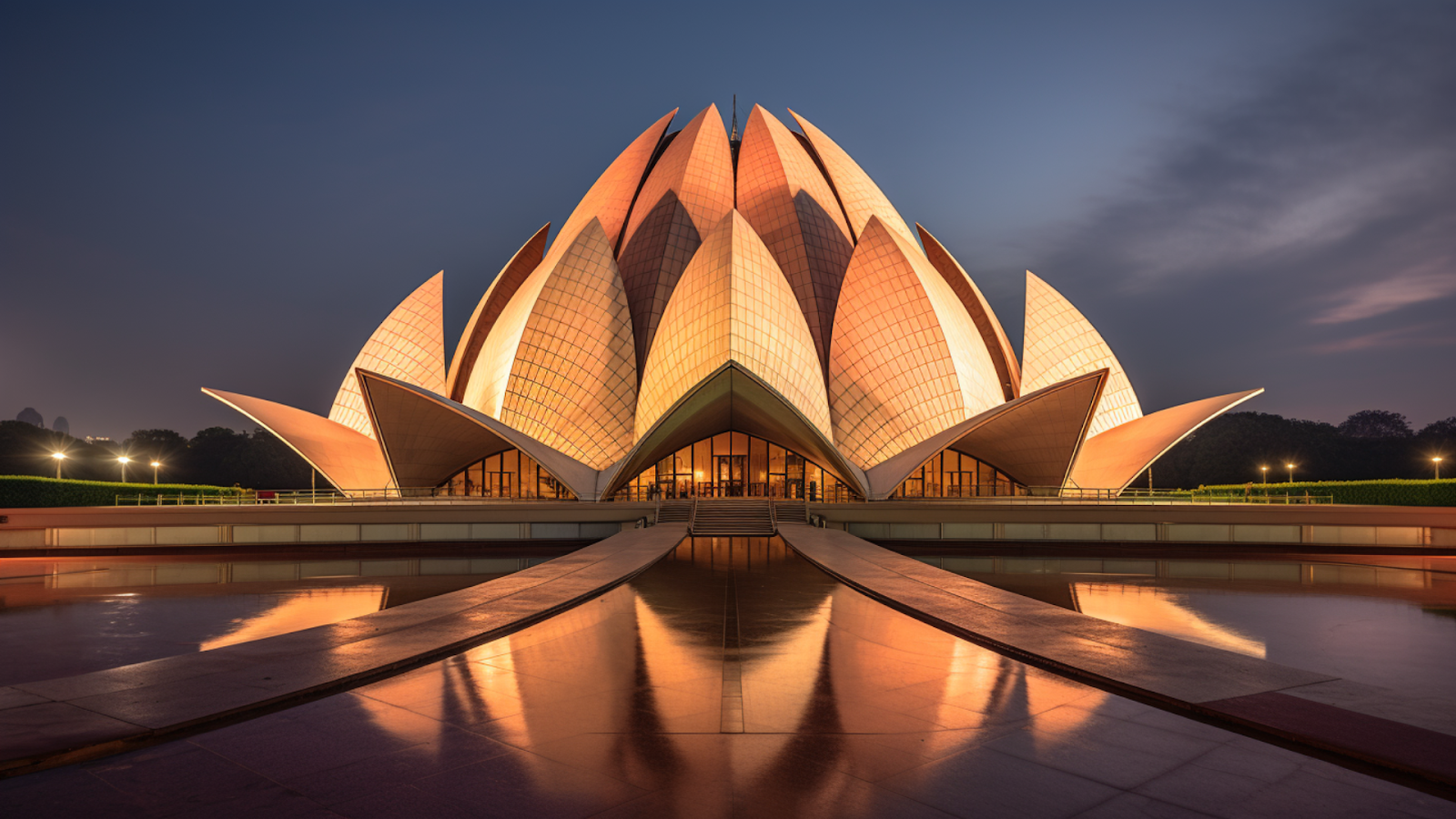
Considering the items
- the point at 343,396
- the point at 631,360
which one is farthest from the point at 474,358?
the point at 631,360

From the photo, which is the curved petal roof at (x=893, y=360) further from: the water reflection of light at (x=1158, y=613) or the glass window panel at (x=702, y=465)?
the water reflection of light at (x=1158, y=613)

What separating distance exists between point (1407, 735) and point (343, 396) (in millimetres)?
37194

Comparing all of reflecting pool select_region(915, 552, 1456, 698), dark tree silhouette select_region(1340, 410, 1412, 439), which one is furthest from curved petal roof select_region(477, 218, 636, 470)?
dark tree silhouette select_region(1340, 410, 1412, 439)

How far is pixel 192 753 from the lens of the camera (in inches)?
172

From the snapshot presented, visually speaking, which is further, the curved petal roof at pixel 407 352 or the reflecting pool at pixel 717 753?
the curved petal roof at pixel 407 352

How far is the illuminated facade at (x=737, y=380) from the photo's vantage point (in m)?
26.4

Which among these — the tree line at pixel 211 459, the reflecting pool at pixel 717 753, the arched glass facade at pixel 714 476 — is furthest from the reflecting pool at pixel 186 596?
the tree line at pixel 211 459

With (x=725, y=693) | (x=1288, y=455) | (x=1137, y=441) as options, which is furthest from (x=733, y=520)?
(x=1288, y=455)

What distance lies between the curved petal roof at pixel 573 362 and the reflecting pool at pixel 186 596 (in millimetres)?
12217

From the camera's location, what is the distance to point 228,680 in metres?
5.70

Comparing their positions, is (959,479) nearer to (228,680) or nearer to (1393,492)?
(1393,492)

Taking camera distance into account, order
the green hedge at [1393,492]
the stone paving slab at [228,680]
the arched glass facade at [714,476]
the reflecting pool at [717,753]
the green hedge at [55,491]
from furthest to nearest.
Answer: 1. the arched glass facade at [714,476]
2. the green hedge at [1393,492]
3. the green hedge at [55,491]
4. the stone paving slab at [228,680]
5. the reflecting pool at [717,753]

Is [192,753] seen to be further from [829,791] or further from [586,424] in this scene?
[586,424]

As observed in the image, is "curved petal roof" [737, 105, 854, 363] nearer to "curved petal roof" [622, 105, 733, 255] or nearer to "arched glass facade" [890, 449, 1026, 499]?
"curved petal roof" [622, 105, 733, 255]
